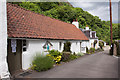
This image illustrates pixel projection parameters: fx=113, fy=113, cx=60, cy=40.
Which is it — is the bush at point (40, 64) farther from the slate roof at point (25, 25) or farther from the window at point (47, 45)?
the window at point (47, 45)

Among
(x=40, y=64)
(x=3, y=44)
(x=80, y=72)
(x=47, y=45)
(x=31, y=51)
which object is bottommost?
(x=80, y=72)

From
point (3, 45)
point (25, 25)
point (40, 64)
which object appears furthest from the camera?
point (25, 25)

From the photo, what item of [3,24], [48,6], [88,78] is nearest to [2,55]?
[3,24]

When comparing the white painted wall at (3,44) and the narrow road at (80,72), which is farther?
the narrow road at (80,72)

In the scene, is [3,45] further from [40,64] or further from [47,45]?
[47,45]

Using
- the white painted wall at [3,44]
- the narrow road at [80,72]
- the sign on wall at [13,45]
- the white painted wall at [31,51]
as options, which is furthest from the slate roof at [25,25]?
the narrow road at [80,72]

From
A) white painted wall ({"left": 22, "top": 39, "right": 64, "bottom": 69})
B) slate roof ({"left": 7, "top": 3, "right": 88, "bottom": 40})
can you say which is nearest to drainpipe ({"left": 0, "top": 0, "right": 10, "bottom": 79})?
slate roof ({"left": 7, "top": 3, "right": 88, "bottom": 40})

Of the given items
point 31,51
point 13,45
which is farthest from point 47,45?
point 13,45

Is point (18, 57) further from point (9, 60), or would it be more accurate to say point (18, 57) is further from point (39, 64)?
point (39, 64)

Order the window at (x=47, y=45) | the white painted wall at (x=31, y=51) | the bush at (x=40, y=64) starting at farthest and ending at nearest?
the window at (x=47, y=45) < the white painted wall at (x=31, y=51) < the bush at (x=40, y=64)

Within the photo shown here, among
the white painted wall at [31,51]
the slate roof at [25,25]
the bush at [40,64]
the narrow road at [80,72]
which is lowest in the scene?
the narrow road at [80,72]

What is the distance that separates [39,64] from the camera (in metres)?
8.89

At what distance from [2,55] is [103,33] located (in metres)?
63.8

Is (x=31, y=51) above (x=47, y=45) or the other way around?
the other way around
